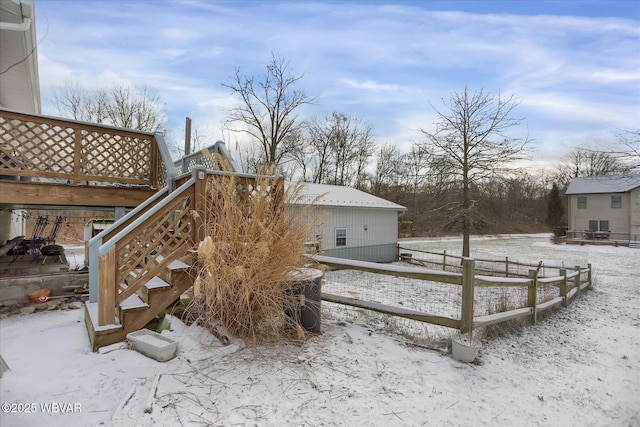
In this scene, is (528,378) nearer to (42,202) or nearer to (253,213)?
(253,213)

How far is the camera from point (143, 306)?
332cm

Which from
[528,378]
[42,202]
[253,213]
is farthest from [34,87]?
[528,378]

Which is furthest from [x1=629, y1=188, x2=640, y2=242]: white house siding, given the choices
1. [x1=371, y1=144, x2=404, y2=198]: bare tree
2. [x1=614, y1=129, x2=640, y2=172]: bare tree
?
[x1=614, y1=129, x2=640, y2=172]: bare tree

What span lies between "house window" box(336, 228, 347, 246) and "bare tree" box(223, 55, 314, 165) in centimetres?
938

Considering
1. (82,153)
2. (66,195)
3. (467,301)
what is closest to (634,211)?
(467,301)

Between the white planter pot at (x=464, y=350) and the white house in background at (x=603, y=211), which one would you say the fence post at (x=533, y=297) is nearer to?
the white planter pot at (x=464, y=350)

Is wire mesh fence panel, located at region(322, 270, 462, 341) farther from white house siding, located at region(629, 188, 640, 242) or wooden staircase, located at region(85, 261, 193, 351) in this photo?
white house siding, located at region(629, 188, 640, 242)

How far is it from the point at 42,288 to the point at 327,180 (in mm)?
23403

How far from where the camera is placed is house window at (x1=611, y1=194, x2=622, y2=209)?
2361 cm

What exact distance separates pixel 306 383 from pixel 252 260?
1180 mm

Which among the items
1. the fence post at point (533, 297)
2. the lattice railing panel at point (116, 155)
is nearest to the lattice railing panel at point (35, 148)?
the lattice railing panel at point (116, 155)

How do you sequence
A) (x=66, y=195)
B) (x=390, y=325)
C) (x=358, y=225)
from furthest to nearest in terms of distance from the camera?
(x=358, y=225)
(x=66, y=195)
(x=390, y=325)

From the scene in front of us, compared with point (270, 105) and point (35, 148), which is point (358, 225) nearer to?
point (35, 148)

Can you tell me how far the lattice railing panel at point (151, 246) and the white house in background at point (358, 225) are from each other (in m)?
8.86
